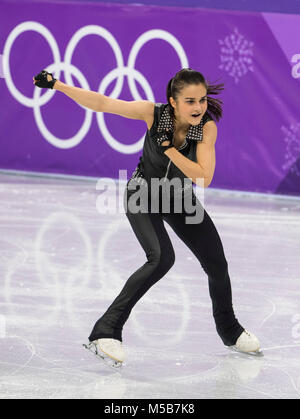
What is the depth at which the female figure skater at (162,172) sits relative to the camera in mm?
5055

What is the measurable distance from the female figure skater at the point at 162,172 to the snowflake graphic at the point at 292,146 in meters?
6.11

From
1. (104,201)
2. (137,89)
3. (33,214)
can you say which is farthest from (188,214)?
(137,89)

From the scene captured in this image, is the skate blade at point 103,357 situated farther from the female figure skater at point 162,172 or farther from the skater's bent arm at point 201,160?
the skater's bent arm at point 201,160

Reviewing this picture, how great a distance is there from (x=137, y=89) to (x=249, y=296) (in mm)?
5813

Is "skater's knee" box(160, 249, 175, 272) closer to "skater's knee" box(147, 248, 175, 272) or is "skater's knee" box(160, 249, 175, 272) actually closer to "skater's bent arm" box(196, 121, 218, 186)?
"skater's knee" box(147, 248, 175, 272)

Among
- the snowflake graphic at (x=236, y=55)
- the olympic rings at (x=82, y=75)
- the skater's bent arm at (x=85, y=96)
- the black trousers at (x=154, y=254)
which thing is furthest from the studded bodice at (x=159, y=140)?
the olympic rings at (x=82, y=75)

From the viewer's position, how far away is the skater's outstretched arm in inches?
204

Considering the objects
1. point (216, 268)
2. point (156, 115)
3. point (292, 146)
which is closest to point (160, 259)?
point (216, 268)

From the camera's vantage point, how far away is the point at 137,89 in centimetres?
1213

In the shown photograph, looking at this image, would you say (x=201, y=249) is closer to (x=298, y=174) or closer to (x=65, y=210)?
(x=65, y=210)

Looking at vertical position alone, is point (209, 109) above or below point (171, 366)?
above

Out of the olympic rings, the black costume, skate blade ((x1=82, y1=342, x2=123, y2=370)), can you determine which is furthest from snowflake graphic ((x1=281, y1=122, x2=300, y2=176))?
skate blade ((x1=82, y1=342, x2=123, y2=370))

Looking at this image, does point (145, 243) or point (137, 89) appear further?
point (137, 89)

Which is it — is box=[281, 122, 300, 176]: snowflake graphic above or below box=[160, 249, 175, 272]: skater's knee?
above
